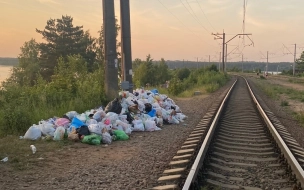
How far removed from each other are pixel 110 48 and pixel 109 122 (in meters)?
4.06

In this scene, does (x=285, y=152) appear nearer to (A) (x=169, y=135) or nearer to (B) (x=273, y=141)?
(B) (x=273, y=141)

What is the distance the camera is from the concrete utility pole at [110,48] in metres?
12.1

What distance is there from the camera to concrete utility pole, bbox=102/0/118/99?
12055 millimetres

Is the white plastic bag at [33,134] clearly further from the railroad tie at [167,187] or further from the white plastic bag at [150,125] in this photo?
the railroad tie at [167,187]

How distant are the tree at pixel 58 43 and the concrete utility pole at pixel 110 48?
50190 millimetres

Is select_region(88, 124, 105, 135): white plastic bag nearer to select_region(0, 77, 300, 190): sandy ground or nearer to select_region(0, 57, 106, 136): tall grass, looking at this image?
select_region(0, 77, 300, 190): sandy ground

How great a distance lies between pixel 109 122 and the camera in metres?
8.98

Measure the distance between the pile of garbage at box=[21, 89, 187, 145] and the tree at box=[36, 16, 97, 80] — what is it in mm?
51755

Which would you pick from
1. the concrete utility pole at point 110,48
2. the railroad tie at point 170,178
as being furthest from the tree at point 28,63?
the railroad tie at point 170,178

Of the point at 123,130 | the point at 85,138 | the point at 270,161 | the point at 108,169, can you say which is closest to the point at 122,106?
the point at 123,130

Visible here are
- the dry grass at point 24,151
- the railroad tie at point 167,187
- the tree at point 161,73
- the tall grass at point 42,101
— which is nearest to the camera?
the railroad tie at point 167,187

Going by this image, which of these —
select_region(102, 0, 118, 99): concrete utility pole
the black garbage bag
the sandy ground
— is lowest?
the sandy ground

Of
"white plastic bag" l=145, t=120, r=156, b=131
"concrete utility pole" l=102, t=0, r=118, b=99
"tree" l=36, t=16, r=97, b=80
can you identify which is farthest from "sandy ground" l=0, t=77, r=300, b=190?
"tree" l=36, t=16, r=97, b=80

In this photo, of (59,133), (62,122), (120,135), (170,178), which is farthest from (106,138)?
(170,178)
